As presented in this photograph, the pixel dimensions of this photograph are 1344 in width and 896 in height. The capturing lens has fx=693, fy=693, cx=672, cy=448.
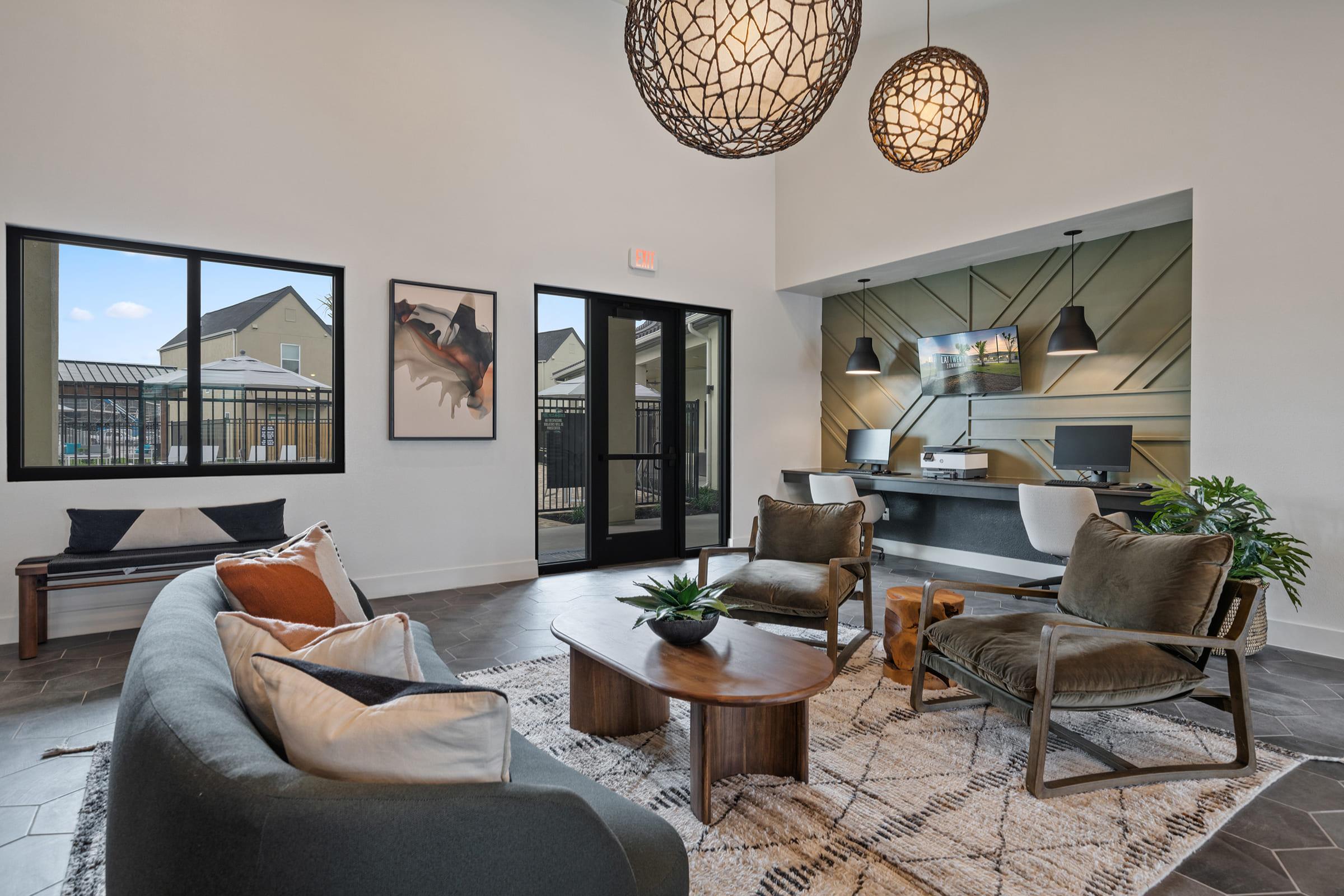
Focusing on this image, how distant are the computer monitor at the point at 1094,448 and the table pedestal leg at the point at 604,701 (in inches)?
156

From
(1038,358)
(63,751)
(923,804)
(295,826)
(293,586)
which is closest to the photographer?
(295,826)

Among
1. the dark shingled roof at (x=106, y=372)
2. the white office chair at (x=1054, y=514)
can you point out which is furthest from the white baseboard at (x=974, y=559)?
the dark shingled roof at (x=106, y=372)

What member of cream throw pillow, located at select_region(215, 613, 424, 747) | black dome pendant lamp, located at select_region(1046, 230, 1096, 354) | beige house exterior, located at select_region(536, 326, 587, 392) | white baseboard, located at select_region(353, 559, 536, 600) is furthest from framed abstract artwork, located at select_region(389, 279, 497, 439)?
black dome pendant lamp, located at select_region(1046, 230, 1096, 354)

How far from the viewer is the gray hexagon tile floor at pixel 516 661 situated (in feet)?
6.01

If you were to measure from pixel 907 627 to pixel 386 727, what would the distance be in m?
2.70

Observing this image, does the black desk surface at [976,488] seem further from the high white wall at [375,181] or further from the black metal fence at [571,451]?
the high white wall at [375,181]

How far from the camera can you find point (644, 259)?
6012 mm

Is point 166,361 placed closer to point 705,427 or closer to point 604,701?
point 604,701

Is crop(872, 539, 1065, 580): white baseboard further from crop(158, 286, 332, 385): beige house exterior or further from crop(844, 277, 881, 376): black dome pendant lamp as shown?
crop(158, 286, 332, 385): beige house exterior

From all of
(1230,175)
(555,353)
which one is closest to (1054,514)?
(1230,175)

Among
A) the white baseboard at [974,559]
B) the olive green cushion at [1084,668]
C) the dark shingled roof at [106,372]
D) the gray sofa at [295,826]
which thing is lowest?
the white baseboard at [974,559]

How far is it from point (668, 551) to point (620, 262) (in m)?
2.61

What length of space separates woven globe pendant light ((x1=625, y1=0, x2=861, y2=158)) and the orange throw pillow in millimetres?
1673

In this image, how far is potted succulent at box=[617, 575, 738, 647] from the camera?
236 cm
